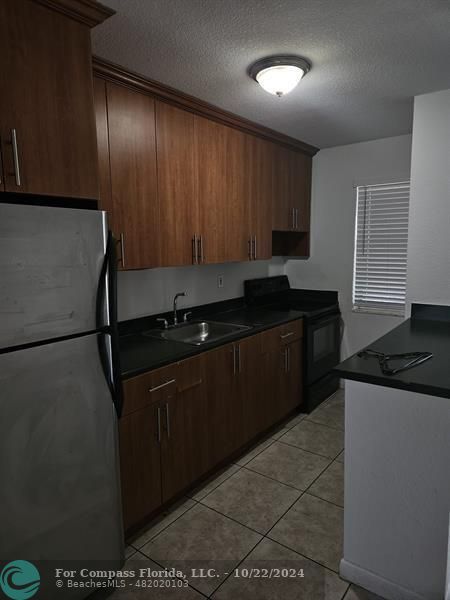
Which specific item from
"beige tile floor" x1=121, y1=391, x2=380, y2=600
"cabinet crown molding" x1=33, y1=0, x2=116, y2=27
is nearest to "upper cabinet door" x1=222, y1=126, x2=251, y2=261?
"cabinet crown molding" x1=33, y1=0, x2=116, y2=27

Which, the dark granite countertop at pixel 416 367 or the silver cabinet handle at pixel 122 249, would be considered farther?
the silver cabinet handle at pixel 122 249

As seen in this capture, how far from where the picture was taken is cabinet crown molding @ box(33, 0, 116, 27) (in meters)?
1.43

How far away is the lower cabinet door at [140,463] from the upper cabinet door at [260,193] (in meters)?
1.66

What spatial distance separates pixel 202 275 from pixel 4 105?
80.8 inches

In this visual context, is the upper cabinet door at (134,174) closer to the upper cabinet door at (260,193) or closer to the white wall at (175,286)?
the white wall at (175,286)

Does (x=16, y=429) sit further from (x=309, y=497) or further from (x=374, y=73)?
(x=374, y=73)

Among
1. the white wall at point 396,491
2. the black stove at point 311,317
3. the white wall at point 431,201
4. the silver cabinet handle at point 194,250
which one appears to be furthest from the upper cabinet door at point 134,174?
the white wall at point 431,201

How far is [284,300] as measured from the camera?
4.15 metres

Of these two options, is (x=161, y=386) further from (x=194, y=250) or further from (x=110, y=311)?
(x=194, y=250)

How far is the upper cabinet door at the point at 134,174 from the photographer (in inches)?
82.7

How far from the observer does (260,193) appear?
127 inches

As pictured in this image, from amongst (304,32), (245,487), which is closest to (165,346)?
(245,487)

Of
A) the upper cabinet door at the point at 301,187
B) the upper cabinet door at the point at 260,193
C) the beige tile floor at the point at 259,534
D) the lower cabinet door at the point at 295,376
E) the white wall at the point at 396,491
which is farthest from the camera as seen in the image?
the upper cabinet door at the point at 301,187

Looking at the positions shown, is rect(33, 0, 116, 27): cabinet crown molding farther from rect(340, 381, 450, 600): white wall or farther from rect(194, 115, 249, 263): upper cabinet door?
rect(340, 381, 450, 600): white wall
